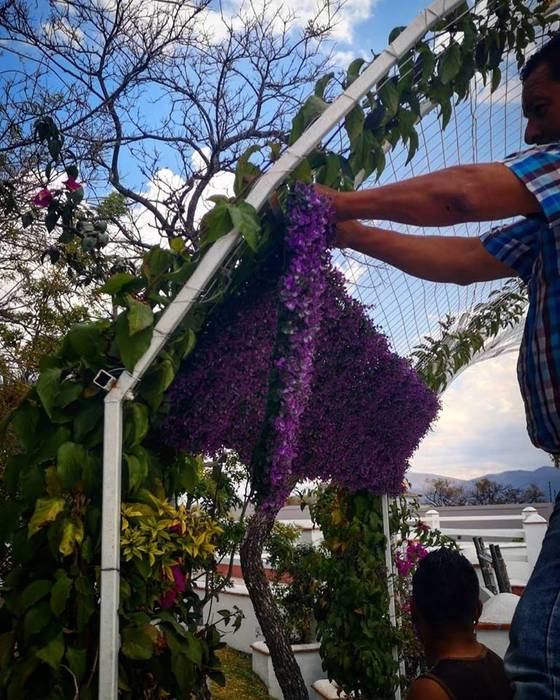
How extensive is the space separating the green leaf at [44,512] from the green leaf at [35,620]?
0.21 metres

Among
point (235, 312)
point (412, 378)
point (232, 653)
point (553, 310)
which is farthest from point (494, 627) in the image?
point (232, 653)

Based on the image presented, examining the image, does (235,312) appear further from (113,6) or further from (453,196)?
(113,6)

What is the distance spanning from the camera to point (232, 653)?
7.21 meters

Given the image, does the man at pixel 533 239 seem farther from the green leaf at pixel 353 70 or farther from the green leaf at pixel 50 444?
the green leaf at pixel 50 444

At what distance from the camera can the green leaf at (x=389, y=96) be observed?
84.1 inches

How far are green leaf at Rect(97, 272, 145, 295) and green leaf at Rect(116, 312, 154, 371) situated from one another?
0.15m

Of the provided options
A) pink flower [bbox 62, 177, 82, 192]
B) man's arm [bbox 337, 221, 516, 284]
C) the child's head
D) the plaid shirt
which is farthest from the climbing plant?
pink flower [bbox 62, 177, 82, 192]

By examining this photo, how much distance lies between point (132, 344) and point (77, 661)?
876mm

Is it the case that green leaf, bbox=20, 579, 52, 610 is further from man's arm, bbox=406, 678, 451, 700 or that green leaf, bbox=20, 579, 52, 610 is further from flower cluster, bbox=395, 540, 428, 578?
flower cluster, bbox=395, 540, 428, 578

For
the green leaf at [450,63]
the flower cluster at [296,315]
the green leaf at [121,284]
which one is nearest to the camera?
the flower cluster at [296,315]

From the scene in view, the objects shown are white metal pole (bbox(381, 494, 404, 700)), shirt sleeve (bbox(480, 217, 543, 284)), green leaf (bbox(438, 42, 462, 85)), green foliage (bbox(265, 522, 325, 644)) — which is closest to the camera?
shirt sleeve (bbox(480, 217, 543, 284))

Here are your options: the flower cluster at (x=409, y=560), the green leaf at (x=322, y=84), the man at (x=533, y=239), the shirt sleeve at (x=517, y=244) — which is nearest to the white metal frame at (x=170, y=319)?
the green leaf at (x=322, y=84)

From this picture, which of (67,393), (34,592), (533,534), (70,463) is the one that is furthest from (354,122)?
(533,534)

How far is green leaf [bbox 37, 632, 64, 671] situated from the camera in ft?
5.75
